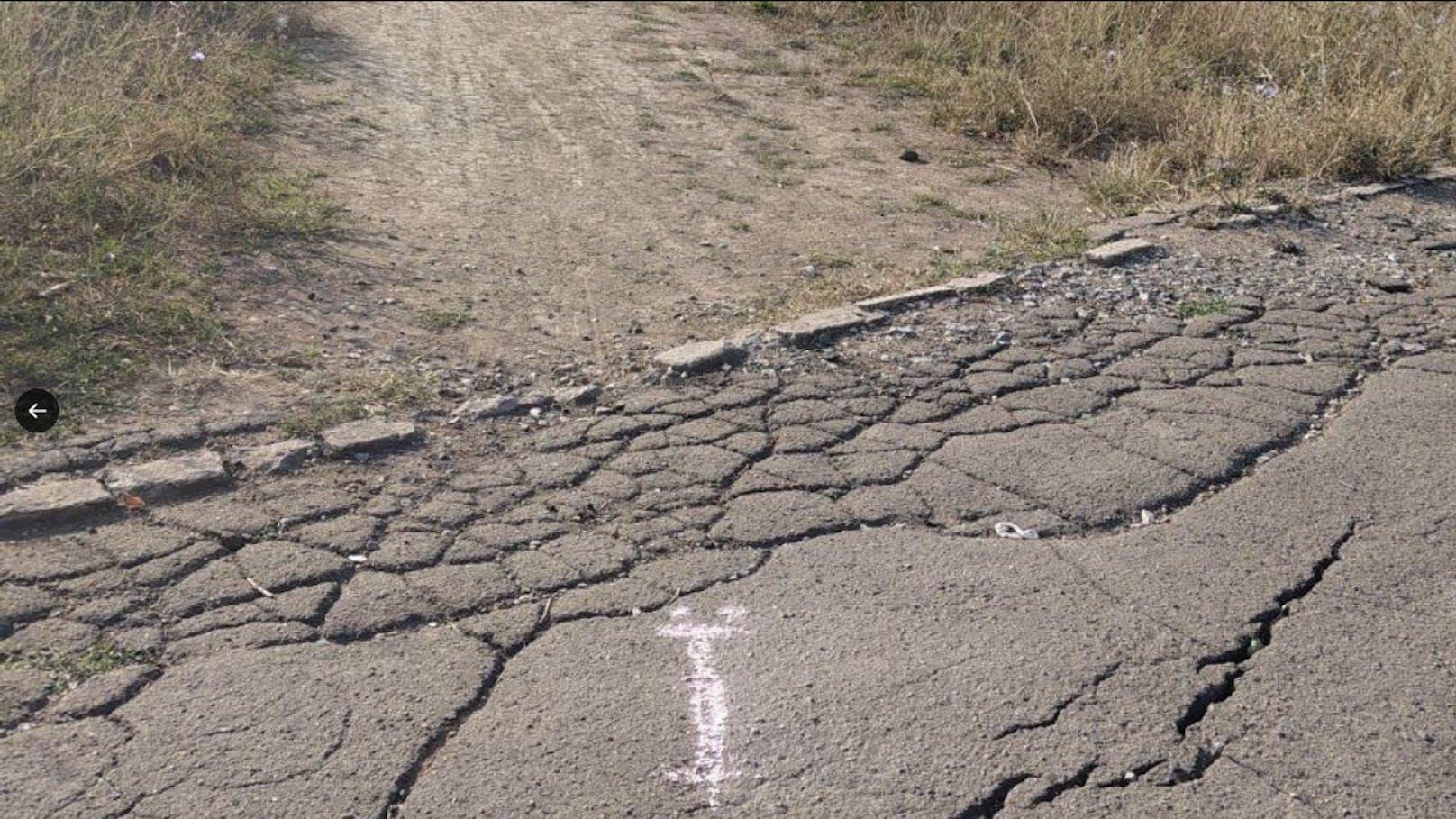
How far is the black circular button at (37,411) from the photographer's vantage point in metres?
4.47

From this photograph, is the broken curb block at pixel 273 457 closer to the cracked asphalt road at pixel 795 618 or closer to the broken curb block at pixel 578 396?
the cracked asphalt road at pixel 795 618

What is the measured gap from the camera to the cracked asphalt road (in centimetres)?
319

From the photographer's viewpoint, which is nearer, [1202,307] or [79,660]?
[79,660]

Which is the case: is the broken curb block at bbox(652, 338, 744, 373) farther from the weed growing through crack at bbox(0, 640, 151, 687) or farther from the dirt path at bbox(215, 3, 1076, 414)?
the weed growing through crack at bbox(0, 640, 151, 687)

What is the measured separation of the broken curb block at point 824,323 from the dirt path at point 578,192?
27 cm

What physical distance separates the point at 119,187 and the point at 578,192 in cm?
216

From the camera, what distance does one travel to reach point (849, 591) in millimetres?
3930

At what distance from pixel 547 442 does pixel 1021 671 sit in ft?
5.96

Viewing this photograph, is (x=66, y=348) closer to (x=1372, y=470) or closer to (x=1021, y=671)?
(x=1021, y=671)

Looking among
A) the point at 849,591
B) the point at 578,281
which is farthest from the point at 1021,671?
the point at 578,281

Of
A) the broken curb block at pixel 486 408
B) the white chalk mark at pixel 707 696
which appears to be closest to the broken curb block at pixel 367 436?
the broken curb block at pixel 486 408

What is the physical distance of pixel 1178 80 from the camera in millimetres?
9297

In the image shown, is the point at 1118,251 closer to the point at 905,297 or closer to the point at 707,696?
the point at 905,297

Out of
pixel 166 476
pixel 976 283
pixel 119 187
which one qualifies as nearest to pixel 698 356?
pixel 976 283
